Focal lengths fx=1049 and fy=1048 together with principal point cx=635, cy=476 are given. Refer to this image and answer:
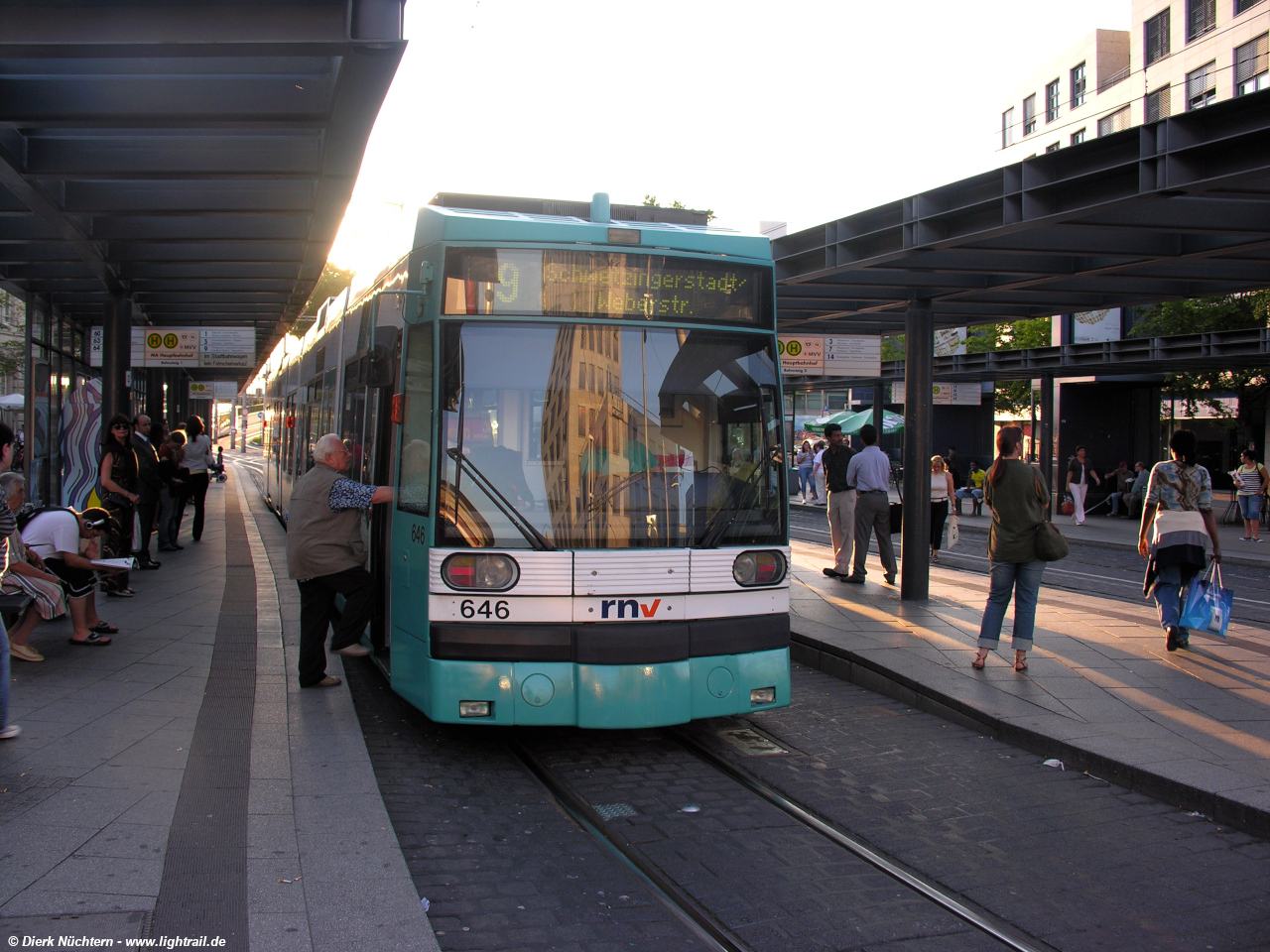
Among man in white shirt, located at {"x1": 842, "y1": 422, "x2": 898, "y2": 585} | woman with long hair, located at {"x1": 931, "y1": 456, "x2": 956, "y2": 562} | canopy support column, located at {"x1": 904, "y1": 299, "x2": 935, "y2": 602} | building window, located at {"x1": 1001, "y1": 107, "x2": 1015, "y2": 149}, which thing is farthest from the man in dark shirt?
building window, located at {"x1": 1001, "y1": 107, "x2": 1015, "y2": 149}

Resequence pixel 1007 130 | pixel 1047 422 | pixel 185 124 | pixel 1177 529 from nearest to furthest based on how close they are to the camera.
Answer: pixel 185 124 < pixel 1177 529 < pixel 1047 422 < pixel 1007 130

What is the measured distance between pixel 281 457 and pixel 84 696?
1329 centimetres

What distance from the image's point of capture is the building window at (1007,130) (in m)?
49.6

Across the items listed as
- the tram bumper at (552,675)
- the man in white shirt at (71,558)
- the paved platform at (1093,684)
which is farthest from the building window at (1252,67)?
the man in white shirt at (71,558)

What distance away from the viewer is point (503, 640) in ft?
18.6

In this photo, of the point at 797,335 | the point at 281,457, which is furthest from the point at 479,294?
the point at 281,457

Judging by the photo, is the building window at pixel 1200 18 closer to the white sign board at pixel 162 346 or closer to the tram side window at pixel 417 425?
the white sign board at pixel 162 346

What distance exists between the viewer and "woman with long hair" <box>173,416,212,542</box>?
54.6 ft

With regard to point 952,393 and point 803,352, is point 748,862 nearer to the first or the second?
point 803,352

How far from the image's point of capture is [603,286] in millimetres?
6090

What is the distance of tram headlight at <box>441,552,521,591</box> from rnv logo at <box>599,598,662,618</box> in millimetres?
524

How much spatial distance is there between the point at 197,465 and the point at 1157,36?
35.2m

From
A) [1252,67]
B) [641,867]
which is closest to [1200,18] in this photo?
[1252,67]

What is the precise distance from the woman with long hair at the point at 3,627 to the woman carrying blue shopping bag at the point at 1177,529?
26.2 feet
